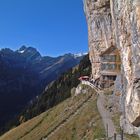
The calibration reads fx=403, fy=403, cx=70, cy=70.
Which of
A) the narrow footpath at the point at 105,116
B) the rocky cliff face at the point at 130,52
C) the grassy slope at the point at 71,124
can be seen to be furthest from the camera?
the grassy slope at the point at 71,124

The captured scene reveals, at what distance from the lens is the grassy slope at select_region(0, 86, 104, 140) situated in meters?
88.4

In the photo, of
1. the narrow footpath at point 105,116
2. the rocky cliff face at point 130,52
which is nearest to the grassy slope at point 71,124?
the narrow footpath at point 105,116

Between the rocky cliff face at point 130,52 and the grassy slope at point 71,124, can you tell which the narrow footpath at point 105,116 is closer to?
the grassy slope at point 71,124

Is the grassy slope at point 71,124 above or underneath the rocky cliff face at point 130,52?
underneath

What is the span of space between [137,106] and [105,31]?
93.3 metres

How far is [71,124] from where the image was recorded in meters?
100

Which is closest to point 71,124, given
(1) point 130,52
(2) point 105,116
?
(2) point 105,116

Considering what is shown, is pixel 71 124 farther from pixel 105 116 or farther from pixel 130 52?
pixel 130 52

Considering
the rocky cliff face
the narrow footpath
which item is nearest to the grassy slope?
the narrow footpath

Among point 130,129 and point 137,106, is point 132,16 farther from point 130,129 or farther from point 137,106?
point 130,129

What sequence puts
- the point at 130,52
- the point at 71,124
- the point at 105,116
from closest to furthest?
the point at 130,52, the point at 105,116, the point at 71,124

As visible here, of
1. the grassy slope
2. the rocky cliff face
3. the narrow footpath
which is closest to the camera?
the rocky cliff face

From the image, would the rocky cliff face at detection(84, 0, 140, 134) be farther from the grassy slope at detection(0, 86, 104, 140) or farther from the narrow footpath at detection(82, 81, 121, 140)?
the grassy slope at detection(0, 86, 104, 140)

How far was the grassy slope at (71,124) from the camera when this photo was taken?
8844 cm
